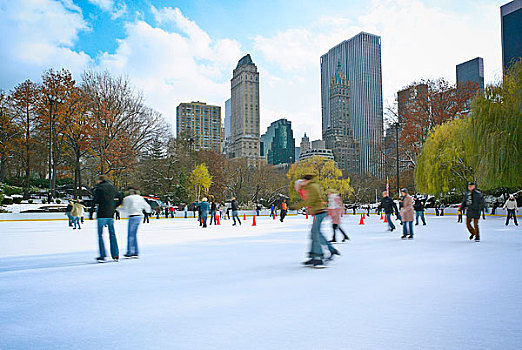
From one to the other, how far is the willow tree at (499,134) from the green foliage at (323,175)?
2719 cm

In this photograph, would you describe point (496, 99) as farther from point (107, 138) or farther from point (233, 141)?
point (233, 141)

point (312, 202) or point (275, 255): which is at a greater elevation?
point (312, 202)

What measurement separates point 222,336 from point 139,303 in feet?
5.09

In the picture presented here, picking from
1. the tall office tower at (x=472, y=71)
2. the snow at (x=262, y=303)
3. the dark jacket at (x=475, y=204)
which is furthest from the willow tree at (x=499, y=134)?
the tall office tower at (x=472, y=71)

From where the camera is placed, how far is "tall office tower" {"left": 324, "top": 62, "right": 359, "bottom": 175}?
138 metres

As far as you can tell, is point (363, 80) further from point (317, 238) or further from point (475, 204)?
point (317, 238)

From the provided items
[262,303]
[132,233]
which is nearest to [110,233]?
[132,233]

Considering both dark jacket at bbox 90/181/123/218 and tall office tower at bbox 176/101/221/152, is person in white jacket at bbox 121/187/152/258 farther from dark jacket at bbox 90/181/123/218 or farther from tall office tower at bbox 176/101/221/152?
tall office tower at bbox 176/101/221/152

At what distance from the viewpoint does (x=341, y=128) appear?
171500 mm

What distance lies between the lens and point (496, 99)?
23578 mm

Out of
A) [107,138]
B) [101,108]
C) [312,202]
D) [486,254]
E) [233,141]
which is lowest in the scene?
[486,254]

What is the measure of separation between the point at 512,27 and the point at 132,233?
72.5 meters

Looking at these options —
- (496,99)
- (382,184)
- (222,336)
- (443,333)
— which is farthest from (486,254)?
(382,184)

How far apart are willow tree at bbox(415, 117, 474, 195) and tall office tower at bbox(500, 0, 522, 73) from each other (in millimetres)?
38709
